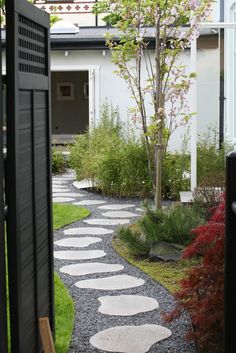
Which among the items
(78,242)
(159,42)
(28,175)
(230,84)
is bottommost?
(78,242)

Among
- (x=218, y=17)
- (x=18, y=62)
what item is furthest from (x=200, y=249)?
(x=218, y=17)

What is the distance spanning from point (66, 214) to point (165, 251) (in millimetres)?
2823

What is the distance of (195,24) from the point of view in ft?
25.5

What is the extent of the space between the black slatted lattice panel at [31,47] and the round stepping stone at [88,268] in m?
2.78

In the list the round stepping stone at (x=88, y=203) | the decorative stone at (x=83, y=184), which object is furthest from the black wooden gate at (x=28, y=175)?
the decorative stone at (x=83, y=184)

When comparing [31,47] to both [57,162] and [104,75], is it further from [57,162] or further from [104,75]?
[104,75]

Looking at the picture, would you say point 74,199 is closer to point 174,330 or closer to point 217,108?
point 217,108

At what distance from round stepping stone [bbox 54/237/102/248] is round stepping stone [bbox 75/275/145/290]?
140 centimetres

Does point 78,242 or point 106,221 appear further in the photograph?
point 106,221

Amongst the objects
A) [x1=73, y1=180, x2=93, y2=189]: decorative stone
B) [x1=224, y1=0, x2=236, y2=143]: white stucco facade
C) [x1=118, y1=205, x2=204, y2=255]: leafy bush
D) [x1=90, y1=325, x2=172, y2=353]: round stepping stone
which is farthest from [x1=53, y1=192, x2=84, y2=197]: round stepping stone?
[x1=90, y1=325, x2=172, y2=353]: round stepping stone

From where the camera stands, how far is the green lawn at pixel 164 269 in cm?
582

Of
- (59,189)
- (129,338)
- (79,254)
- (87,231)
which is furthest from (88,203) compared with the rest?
(129,338)

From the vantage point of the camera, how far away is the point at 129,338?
14.4 ft

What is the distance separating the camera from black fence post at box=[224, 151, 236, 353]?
2457 millimetres
